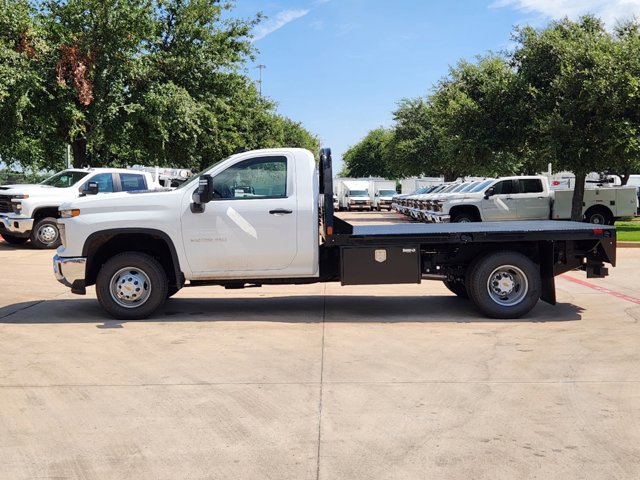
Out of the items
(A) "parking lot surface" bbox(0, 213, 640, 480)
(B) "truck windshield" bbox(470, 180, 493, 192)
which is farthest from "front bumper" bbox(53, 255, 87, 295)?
(B) "truck windshield" bbox(470, 180, 493, 192)

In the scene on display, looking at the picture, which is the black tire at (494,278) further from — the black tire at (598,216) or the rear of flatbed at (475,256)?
the black tire at (598,216)

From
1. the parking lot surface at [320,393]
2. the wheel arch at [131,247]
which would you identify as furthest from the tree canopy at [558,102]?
the wheel arch at [131,247]

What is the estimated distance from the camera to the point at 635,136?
2255 cm

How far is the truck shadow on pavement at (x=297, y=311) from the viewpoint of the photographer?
8664 millimetres

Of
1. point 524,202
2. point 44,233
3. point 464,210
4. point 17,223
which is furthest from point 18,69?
point 524,202

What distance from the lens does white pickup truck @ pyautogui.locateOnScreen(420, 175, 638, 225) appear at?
77.2 feet

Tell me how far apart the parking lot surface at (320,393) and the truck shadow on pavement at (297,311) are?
0.05 m

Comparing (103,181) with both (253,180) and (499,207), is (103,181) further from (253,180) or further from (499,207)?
(499,207)

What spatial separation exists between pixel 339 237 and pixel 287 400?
128 inches

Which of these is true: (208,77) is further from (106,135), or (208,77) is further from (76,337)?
(76,337)

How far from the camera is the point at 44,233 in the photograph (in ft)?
58.4

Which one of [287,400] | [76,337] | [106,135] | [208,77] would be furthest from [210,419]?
[208,77]

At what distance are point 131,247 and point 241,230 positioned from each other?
1.50 m

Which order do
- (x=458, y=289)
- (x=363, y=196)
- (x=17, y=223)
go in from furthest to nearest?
(x=363, y=196), (x=17, y=223), (x=458, y=289)
